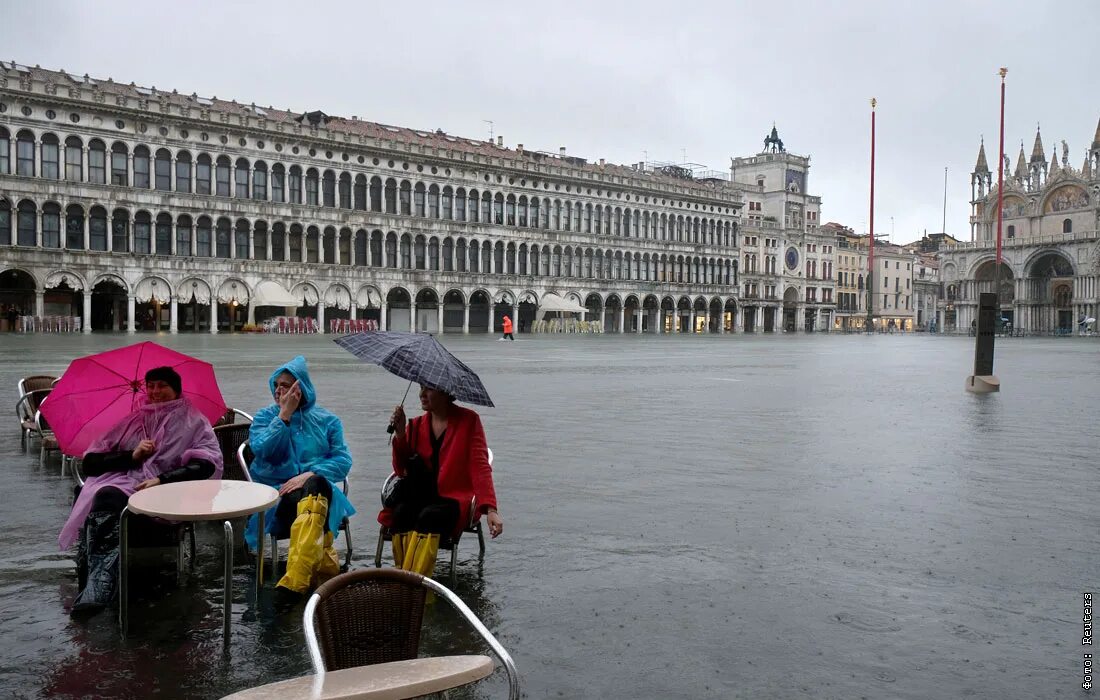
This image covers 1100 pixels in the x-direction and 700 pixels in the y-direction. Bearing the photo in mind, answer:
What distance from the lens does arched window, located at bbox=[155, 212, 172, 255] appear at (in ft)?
178

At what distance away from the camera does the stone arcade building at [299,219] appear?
50.1m

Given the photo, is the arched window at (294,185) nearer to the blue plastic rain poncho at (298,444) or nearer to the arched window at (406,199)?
the arched window at (406,199)

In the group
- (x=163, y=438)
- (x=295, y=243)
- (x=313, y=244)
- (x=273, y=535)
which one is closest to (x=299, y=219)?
(x=295, y=243)

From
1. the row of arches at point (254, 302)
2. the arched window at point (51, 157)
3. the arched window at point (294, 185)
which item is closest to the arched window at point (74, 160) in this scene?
the arched window at point (51, 157)

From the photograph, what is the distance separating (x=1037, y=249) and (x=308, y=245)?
71.0 m

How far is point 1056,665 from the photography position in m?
3.84

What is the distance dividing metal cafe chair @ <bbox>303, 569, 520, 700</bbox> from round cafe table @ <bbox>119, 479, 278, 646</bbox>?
128cm

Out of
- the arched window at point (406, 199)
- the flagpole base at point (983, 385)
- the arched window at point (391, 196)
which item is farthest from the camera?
the arched window at point (406, 199)

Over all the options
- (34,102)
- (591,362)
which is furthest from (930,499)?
(34,102)

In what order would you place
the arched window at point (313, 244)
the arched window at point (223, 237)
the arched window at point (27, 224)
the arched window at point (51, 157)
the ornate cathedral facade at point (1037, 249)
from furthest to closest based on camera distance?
1. the ornate cathedral facade at point (1037, 249)
2. the arched window at point (313, 244)
3. the arched window at point (223, 237)
4. the arched window at point (51, 157)
5. the arched window at point (27, 224)

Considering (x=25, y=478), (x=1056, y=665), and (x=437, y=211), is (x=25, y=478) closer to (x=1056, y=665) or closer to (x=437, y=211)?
(x=1056, y=665)

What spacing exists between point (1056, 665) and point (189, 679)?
138 inches

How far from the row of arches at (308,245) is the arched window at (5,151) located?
171cm

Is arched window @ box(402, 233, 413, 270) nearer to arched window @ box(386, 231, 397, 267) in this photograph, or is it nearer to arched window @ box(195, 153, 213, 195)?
arched window @ box(386, 231, 397, 267)
